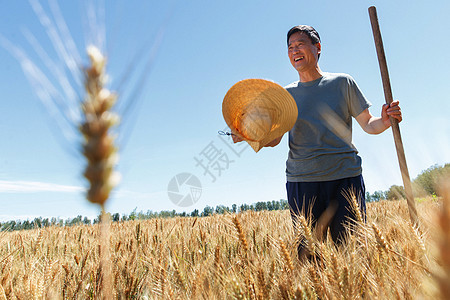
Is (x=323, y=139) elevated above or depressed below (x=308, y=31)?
below

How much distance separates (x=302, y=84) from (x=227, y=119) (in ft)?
2.65

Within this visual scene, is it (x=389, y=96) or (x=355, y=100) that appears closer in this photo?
(x=389, y=96)

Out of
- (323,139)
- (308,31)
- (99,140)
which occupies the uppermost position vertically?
(308,31)

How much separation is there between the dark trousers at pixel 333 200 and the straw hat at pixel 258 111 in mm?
548

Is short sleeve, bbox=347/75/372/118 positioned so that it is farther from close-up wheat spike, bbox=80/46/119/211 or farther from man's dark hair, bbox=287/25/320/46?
close-up wheat spike, bbox=80/46/119/211

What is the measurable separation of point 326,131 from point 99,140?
2216 mm

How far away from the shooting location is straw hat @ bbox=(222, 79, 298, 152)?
102 inches

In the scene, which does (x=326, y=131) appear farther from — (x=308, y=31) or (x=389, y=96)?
(x=308, y=31)

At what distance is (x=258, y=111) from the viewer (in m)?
2.72

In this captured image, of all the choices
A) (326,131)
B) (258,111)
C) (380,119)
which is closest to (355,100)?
(380,119)

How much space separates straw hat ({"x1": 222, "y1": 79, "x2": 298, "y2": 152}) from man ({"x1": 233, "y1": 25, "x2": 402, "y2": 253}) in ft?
0.50

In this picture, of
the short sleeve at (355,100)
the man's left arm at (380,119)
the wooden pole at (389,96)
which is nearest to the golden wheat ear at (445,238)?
the wooden pole at (389,96)

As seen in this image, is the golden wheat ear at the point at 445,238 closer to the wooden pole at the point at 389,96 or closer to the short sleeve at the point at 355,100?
the wooden pole at the point at 389,96

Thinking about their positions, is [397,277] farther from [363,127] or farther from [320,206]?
[363,127]
